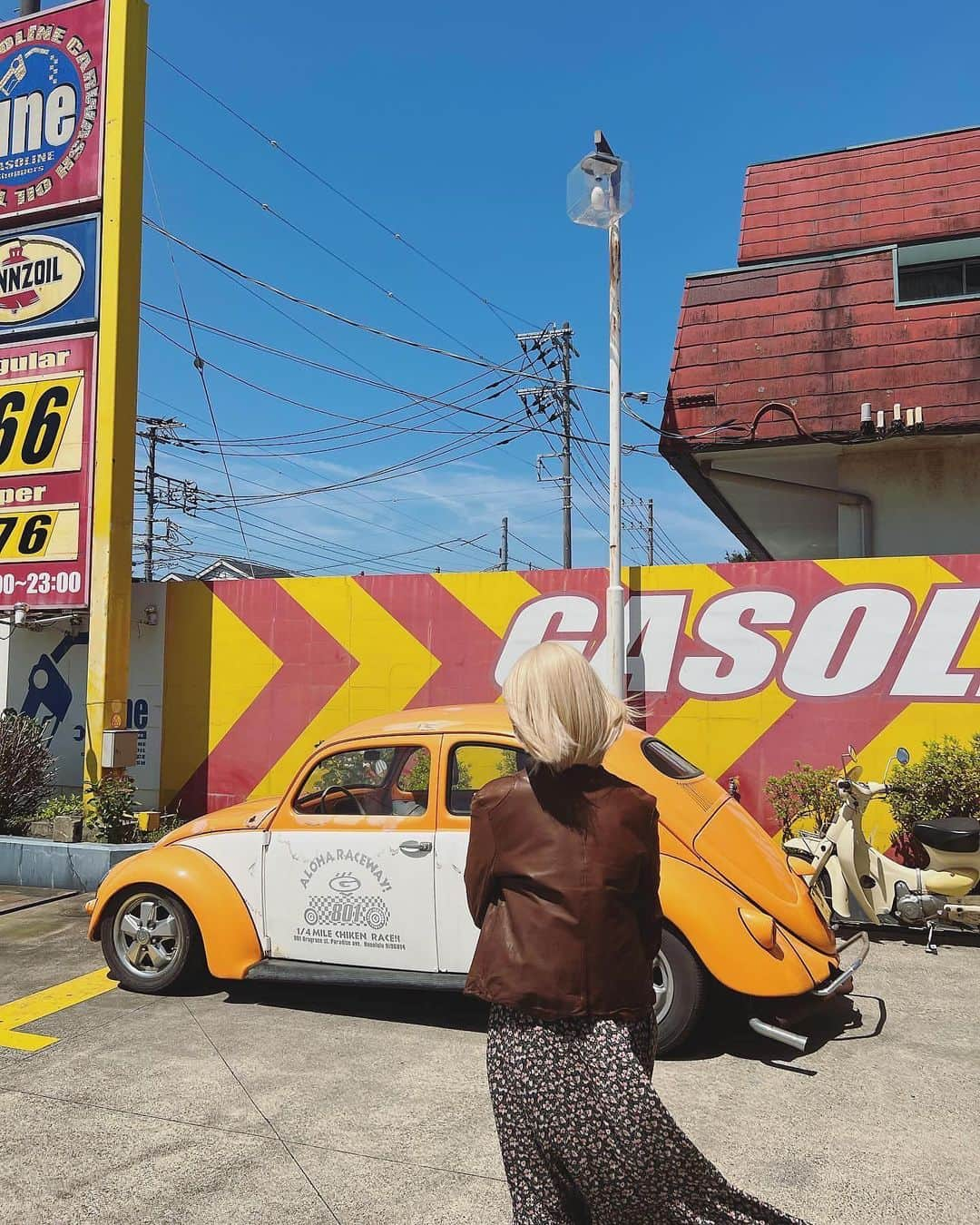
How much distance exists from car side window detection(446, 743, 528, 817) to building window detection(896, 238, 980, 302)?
8.83 meters

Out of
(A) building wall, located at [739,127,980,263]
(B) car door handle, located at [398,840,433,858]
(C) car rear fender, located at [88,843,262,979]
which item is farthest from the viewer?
(A) building wall, located at [739,127,980,263]

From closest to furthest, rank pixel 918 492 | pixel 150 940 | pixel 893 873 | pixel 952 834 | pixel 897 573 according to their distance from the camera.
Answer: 1. pixel 150 940
2. pixel 952 834
3. pixel 893 873
4. pixel 897 573
5. pixel 918 492

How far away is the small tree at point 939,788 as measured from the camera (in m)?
7.47

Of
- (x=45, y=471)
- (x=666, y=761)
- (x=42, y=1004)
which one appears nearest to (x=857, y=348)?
(x=666, y=761)

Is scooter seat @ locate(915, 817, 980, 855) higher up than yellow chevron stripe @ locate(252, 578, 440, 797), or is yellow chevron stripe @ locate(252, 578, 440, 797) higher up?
yellow chevron stripe @ locate(252, 578, 440, 797)

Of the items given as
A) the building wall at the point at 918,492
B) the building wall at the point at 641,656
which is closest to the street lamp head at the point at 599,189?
the building wall at the point at 641,656

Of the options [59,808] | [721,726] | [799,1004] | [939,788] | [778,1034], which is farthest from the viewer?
[59,808]

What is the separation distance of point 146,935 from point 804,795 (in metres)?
5.15

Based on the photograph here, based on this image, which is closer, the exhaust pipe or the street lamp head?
the exhaust pipe

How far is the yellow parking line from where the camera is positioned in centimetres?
516

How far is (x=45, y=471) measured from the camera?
10469 millimetres

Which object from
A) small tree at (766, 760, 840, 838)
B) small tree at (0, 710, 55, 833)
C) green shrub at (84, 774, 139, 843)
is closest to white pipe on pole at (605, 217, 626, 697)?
small tree at (766, 760, 840, 838)

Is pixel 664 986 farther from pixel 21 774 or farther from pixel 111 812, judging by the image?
pixel 21 774

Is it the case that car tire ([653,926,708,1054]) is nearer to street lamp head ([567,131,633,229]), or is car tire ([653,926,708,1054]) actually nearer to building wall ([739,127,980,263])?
street lamp head ([567,131,633,229])
